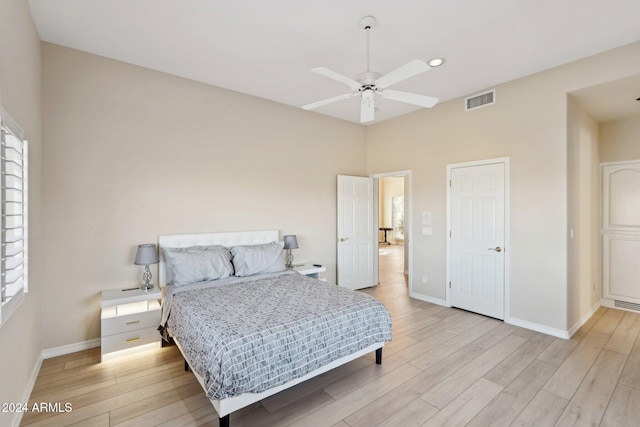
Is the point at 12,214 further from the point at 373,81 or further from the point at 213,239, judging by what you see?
the point at 373,81

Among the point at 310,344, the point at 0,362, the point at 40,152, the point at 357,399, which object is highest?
the point at 40,152

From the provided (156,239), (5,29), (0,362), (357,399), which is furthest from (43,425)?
(5,29)

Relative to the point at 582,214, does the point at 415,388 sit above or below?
below

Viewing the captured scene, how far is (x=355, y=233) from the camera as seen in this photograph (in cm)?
543

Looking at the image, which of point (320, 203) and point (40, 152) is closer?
point (40, 152)

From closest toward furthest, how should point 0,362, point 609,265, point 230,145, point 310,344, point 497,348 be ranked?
point 0,362 → point 310,344 → point 497,348 → point 230,145 → point 609,265

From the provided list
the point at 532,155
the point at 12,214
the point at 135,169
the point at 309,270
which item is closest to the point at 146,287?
the point at 135,169

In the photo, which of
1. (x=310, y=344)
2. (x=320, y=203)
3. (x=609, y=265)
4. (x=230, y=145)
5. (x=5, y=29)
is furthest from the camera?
(x=320, y=203)

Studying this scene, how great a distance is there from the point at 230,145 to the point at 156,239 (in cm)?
154

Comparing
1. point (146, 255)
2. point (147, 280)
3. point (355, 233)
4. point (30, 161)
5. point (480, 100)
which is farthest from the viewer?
point (355, 233)

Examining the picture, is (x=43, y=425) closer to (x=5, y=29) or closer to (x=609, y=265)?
(x=5, y=29)

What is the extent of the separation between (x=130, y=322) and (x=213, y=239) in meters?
1.28

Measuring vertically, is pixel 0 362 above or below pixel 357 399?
above

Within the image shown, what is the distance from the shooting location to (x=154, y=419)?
2.10 metres
